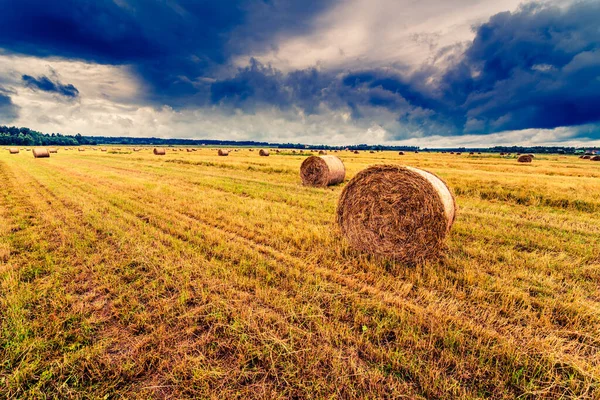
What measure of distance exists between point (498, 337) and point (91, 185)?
16994 mm

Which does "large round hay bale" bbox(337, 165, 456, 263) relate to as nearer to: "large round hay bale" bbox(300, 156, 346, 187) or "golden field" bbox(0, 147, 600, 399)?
"golden field" bbox(0, 147, 600, 399)

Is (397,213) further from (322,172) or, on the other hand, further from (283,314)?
(322,172)

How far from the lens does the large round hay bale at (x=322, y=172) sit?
15938 millimetres

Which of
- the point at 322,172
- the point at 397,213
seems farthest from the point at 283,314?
the point at 322,172

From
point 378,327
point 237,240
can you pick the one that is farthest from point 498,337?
point 237,240

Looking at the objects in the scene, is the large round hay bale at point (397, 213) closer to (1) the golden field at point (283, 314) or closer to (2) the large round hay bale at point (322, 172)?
(1) the golden field at point (283, 314)

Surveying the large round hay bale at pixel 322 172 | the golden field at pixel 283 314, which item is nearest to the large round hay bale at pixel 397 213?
the golden field at pixel 283 314

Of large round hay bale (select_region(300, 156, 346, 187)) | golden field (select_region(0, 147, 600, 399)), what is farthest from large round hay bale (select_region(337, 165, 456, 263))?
large round hay bale (select_region(300, 156, 346, 187))

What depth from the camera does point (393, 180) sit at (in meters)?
6.93

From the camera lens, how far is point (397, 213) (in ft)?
21.8

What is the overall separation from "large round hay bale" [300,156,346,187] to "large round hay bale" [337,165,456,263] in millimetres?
8382

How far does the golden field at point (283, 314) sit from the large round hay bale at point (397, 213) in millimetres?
495

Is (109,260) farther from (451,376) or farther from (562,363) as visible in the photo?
(562,363)

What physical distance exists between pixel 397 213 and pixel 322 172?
381 inches
